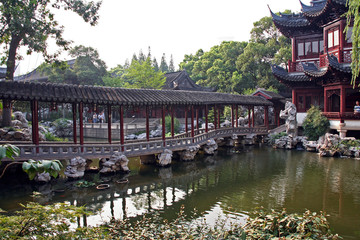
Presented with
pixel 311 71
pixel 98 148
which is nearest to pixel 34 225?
pixel 98 148

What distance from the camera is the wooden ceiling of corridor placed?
10.9m

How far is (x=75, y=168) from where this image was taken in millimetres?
11773

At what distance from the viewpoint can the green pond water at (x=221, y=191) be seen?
8.36m

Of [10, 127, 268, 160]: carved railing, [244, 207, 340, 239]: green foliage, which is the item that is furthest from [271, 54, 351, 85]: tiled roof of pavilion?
[244, 207, 340, 239]: green foliage

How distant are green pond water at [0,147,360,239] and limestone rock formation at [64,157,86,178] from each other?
39cm

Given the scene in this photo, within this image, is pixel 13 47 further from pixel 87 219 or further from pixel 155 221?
pixel 155 221

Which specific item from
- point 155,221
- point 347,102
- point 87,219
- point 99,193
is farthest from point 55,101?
point 347,102

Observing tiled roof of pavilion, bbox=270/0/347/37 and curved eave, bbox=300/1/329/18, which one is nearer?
tiled roof of pavilion, bbox=270/0/347/37

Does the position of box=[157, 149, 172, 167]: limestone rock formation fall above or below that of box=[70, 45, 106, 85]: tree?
below

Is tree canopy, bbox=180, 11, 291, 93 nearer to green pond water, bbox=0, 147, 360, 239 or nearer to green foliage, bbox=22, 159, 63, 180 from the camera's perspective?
green pond water, bbox=0, 147, 360, 239

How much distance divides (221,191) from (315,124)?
11702 mm

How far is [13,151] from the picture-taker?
2357 millimetres

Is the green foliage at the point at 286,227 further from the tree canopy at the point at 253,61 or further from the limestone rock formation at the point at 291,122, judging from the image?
the tree canopy at the point at 253,61

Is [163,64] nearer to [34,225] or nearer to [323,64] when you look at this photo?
[323,64]
